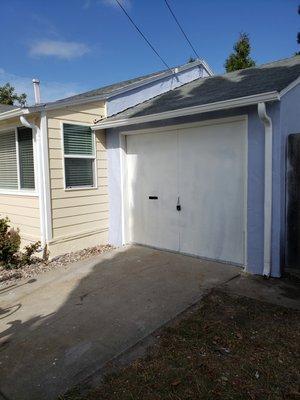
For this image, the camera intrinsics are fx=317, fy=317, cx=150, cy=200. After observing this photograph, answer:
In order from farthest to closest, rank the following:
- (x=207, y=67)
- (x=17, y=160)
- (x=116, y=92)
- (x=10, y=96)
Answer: (x=10, y=96)
(x=207, y=67)
(x=116, y=92)
(x=17, y=160)

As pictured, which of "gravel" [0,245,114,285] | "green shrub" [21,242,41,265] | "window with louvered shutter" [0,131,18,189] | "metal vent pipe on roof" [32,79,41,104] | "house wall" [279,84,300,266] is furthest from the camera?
"window with louvered shutter" [0,131,18,189]

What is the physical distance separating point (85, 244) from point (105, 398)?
449 centimetres

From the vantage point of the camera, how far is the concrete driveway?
9.50ft

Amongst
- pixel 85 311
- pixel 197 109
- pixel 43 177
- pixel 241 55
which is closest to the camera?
pixel 85 311

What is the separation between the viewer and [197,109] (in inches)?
205

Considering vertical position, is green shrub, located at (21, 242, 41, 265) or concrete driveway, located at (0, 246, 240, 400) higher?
green shrub, located at (21, 242, 41, 265)

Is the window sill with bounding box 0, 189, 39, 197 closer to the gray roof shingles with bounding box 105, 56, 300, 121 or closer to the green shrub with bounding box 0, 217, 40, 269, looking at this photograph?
the green shrub with bounding box 0, 217, 40, 269

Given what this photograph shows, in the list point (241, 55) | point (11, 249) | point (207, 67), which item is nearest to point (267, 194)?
point (11, 249)

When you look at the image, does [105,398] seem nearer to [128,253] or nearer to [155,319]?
[155,319]

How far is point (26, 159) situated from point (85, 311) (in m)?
3.77

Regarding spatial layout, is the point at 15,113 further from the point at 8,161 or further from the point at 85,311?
the point at 85,311

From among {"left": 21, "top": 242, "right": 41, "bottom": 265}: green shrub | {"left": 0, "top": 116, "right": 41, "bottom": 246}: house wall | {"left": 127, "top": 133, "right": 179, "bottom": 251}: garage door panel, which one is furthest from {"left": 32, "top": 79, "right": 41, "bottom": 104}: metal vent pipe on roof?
{"left": 21, "top": 242, "right": 41, "bottom": 265}: green shrub

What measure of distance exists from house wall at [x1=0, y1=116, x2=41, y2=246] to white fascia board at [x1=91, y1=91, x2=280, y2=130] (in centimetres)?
156

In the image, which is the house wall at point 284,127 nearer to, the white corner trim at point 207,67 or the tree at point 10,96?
the white corner trim at point 207,67
